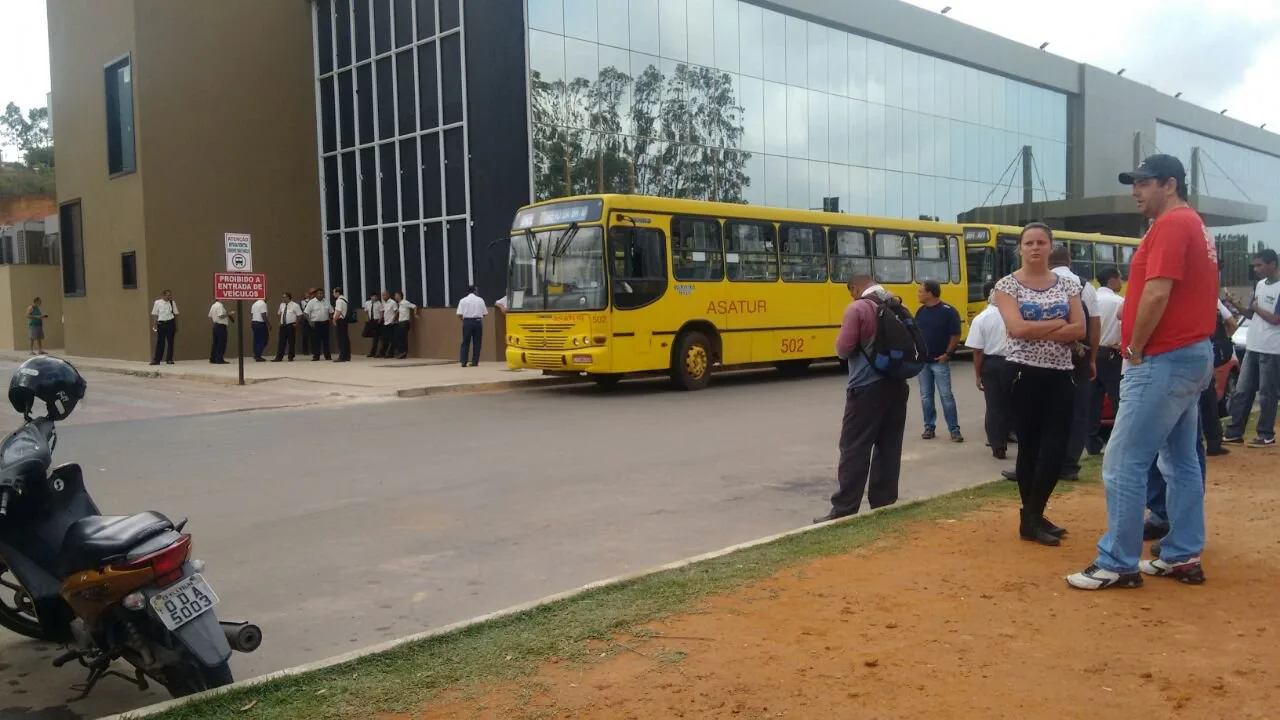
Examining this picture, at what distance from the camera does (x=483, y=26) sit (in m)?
21.9

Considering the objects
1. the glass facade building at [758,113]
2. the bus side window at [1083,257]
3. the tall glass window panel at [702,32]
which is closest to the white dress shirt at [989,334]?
the glass facade building at [758,113]

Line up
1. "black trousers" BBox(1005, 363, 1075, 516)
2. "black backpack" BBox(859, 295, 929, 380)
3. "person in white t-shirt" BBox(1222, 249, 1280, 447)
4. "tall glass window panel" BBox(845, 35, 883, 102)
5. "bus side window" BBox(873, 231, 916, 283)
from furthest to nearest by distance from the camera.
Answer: "tall glass window panel" BBox(845, 35, 883, 102) → "bus side window" BBox(873, 231, 916, 283) → "person in white t-shirt" BBox(1222, 249, 1280, 447) → "black backpack" BBox(859, 295, 929, 380) → "black trousers" BBox(1005, 363, 1075, 516)

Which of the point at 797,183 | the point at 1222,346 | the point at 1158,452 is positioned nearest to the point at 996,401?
the point at 1222,346

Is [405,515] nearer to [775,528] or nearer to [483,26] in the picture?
[775,528]

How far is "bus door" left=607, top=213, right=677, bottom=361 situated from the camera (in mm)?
15148

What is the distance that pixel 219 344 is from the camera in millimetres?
23375

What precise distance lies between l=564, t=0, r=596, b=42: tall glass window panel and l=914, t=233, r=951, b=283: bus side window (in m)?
9.34

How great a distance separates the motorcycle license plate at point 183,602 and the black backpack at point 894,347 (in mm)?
4227

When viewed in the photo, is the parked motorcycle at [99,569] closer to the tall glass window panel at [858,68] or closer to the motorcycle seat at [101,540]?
the motorcycle seat at [101,540]

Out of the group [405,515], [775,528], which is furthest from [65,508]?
[775,528]

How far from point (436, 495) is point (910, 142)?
97.4ft

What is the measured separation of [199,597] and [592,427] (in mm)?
8181

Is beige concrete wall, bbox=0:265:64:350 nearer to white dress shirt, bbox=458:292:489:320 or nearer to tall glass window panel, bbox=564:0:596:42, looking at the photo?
white dress shirt, bbox=458:292:489:320

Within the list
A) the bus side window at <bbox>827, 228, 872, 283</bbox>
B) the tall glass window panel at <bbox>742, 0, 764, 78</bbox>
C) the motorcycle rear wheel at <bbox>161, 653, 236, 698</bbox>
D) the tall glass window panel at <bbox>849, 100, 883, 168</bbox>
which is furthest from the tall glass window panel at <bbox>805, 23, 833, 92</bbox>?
the motorcycle rear wheel at <bbox>161, 653, 236, 698</bbox>
